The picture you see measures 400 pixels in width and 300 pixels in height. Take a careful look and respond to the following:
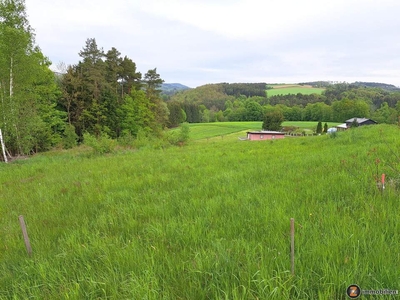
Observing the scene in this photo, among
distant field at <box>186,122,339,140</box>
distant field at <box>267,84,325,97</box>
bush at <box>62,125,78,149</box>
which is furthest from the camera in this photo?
distant field at <box>267,84,325,97</box>

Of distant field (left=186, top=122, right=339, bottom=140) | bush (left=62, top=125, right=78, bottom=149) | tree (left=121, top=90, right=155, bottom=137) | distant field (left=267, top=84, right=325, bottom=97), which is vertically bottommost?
distant field (left=186, top=122, right=339, bottom=140)

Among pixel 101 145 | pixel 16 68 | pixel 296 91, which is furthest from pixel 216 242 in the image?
pixel 296 91

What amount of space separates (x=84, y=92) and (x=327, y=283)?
3606cm

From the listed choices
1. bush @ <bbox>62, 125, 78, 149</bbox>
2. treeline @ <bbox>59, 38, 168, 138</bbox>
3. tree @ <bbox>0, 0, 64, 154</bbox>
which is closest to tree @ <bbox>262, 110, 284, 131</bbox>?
treeline @ <bbox>59, 38, 168, 138</bbox>

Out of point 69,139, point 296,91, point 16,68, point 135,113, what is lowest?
point 69,139

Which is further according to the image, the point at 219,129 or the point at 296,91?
the point at 296,91

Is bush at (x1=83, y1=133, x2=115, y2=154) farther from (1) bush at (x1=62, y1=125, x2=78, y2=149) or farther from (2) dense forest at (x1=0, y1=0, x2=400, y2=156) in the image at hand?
(1) bush at (x1=62, y1=125, x2=78, y2=149)

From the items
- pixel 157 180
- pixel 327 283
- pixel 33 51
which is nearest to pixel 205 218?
pixel 327 283

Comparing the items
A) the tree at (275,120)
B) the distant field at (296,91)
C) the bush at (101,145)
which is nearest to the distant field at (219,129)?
the tree at (275,120)

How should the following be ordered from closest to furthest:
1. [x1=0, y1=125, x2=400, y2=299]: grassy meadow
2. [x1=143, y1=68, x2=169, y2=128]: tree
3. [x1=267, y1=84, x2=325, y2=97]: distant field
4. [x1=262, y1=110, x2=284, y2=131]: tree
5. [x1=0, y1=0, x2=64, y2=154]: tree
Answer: [x1=0, y1=125, x2=400, y2=299]: grassy meadow → [x1=0, y1=0, x2=64, y2=154]: tree → [x1=143, y1=68, x2=169, y2=128]: tree → [x1=262, y1=110, x2=284, y2=131]: tree → [x1=267, y1=84, x2=325, y2=97]: distant field

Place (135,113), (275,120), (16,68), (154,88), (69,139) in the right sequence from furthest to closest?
(275,120), (154,88), (135,113), (69,139), (16,68)

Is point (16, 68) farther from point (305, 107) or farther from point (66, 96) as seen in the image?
point (305, 107)

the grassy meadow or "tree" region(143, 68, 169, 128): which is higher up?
"tree" region(143, 68, 169, 128)

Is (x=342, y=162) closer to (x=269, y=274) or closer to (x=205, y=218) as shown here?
(x=205, y=218)
